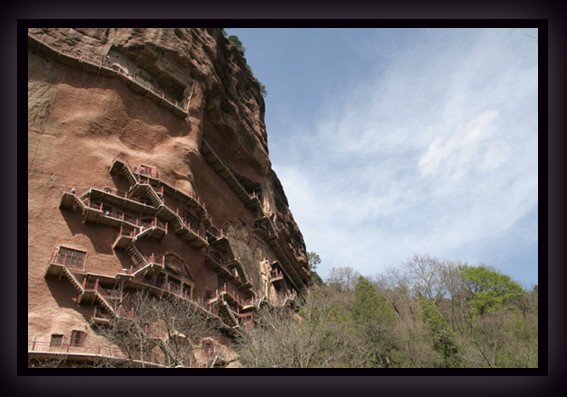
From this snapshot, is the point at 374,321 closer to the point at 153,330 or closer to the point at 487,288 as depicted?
the point at 153,330

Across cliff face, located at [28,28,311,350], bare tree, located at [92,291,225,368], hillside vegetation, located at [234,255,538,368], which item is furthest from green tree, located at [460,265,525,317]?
bare tree, located at [92,291,225,368]

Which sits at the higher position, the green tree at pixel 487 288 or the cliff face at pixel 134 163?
the cliff face at pixel 134 163

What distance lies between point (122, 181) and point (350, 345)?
646 inches

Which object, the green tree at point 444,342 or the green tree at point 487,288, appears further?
the green tree at point 487,288

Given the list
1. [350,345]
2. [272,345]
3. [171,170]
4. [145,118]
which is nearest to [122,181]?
[171,170]

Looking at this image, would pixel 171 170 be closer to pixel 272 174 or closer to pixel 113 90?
pixel 113 90

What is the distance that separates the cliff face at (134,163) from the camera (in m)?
24.0

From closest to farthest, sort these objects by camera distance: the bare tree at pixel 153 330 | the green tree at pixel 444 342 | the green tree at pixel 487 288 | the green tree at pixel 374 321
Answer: the bare tree at pixel 153 330, the green tree at pixel 374 321, the green tree at pixel 444 342, the green tree at pixel 487 288

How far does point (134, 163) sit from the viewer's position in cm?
2912

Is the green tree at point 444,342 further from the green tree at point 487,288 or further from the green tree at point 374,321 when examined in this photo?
the green tree at point 487,288

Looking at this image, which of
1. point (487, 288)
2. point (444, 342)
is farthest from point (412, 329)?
point (487, 288)

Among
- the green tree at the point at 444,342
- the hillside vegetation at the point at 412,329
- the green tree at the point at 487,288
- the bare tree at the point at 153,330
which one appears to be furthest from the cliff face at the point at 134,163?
the green tree at the point at 487,288

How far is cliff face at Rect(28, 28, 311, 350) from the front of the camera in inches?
945

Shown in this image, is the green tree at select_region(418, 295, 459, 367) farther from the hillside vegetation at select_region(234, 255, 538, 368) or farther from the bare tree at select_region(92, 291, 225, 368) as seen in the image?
the bare tree at select_region(92, 291, 225, 368)
